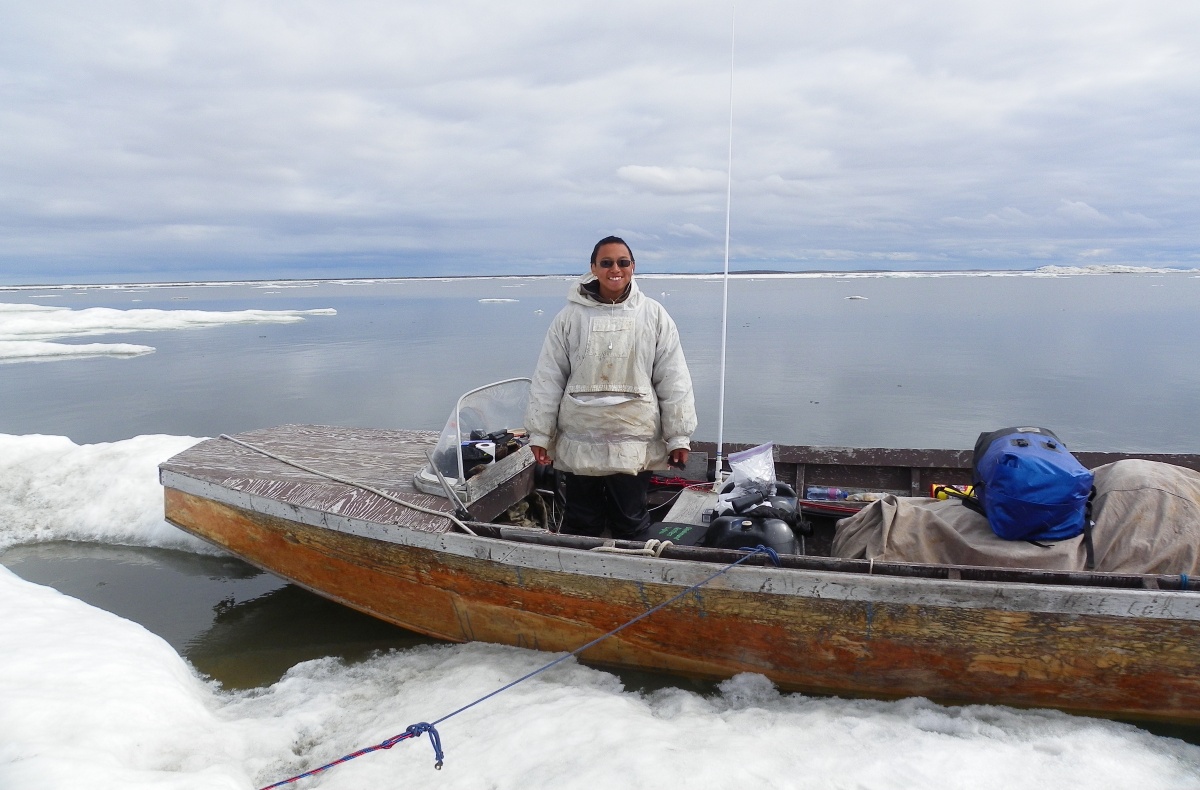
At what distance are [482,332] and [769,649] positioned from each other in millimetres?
23886

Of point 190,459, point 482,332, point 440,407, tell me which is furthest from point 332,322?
point 190,459

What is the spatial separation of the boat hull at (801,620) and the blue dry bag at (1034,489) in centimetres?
41

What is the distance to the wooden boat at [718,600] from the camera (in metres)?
3.06

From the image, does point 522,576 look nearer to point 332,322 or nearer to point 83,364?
point 83,364

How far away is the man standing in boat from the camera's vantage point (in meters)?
3.75

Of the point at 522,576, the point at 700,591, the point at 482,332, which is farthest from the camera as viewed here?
the point at 482,332

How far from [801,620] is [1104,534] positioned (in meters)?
1.45

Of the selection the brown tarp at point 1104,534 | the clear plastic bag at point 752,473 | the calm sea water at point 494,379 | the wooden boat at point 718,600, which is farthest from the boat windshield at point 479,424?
the brown tarp at point 1104,534

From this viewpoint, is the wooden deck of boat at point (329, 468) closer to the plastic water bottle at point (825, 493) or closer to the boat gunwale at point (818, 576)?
the boat gunwale at point (818, 576)

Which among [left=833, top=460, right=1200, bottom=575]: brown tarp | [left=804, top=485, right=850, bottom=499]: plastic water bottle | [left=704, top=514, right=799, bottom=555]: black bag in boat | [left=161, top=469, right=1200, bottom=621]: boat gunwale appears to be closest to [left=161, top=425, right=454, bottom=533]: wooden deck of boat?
[left=161, top=469, right=1200, bottom=621]: boat gunwale

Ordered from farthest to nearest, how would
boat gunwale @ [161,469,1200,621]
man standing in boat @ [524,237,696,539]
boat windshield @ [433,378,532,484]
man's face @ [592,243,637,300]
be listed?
boat windshield @ [433,378,532,484] → man standing in boat @ [524,237,696,539] → man's face @ [592,243,637,300] → boat gunwale @ [161,469,1200,621]

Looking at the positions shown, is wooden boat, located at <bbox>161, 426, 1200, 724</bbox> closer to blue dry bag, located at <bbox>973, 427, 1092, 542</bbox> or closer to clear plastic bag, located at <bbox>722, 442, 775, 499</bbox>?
blue dry bag, located at <bbox>973, 427, 1092, 542</bbox>

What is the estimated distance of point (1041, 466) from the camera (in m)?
3.23

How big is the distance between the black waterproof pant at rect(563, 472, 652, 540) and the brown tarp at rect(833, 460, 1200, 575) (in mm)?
1158
